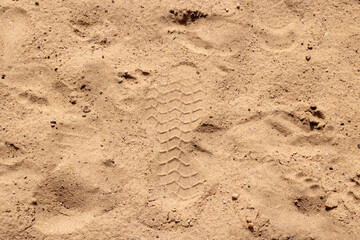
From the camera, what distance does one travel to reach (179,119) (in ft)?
8.74

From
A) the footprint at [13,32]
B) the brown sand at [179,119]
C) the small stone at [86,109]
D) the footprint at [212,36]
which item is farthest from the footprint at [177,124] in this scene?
the footprint at [13,32]

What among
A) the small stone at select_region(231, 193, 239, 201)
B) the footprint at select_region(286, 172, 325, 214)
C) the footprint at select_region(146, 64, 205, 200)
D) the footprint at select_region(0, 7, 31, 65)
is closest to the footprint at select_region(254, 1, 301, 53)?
the footprint at select_region(146, 64, 205, 200)

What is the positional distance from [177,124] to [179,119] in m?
0.04

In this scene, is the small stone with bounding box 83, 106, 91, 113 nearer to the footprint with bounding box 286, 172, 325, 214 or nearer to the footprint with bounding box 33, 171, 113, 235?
the footprint with bounding box 33, 171, 113, 235

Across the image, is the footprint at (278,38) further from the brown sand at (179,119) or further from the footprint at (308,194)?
the footprint at (308,194)

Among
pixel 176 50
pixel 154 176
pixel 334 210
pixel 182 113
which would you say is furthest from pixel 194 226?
pixel 176 50

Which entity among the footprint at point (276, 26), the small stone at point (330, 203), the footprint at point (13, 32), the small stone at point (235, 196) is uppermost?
the footprint at point (276, 26)

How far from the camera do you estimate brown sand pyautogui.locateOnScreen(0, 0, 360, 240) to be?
8.28 feet

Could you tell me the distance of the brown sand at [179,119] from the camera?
252 cm

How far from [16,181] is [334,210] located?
91.2 inches

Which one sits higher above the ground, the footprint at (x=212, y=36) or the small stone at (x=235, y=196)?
the footprint at (x=212, y=36)

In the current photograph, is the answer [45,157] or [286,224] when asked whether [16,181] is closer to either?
[45,157]

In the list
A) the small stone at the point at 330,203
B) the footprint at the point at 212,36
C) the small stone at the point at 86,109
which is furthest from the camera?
the footprint at the point at 212,36

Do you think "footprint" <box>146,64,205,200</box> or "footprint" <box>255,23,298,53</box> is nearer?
"footprint" <box>146,64,205,200</box>
